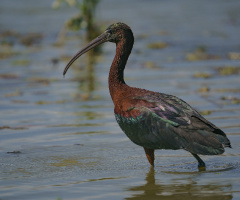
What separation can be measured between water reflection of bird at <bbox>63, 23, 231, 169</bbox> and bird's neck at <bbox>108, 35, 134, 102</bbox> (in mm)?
47

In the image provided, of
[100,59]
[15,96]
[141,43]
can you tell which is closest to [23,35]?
[141,43]

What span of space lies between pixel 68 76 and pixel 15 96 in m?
1.93

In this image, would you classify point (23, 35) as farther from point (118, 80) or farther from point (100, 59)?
point (118, 80)

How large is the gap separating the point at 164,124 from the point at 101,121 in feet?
8.60

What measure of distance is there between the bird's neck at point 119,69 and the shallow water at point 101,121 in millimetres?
784

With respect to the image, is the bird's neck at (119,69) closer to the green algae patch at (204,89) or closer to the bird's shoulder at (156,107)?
the bird's shoulder at (156,107)

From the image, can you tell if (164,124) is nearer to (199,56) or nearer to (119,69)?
(119,69)

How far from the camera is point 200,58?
14.0m

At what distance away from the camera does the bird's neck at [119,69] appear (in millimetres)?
6976

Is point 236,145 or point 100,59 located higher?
point 100,59

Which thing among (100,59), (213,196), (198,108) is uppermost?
(100,59)

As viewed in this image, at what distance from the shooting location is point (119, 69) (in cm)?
718

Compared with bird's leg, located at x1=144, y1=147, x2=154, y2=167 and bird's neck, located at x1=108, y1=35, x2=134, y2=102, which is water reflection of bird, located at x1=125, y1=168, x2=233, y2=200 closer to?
bird's leg, located at x1=144, y1=147, x2=154, y2=167

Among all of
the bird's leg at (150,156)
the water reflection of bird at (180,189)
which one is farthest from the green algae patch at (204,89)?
the water reflection of bird at (180,189)
